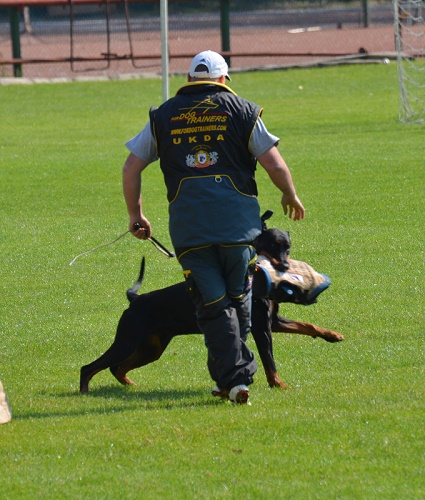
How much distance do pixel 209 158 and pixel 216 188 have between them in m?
0.16

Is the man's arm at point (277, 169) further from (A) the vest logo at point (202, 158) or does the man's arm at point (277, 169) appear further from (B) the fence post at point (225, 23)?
(B) the fence post at point (225, 23)

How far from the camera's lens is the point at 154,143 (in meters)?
6.02

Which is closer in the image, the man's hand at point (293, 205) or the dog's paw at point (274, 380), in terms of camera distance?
the man's hand at point (293, 205)

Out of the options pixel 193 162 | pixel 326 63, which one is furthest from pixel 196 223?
pixel 326 63

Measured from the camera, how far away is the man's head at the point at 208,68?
5.98m

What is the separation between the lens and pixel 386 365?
675 centimetres

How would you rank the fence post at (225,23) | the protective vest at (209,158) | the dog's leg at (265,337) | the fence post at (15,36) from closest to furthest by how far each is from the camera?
1. the protective vest at (209,158)
2. the dog's leg at (265,337)
3. the fence post at (15,36)
4. the fence post at (225,23)

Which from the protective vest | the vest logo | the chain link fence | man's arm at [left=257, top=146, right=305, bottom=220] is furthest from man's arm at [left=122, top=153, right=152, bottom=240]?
the chain link fence

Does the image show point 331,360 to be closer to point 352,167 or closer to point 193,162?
point 193,162

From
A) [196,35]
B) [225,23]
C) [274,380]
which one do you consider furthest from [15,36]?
[274,380]

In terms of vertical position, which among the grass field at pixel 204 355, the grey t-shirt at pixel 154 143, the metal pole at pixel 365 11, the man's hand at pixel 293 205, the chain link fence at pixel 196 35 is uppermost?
the grey t-shirt at pixel 154 143

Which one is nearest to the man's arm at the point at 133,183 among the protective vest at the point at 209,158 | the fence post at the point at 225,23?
the protective vest at the point at 209,158

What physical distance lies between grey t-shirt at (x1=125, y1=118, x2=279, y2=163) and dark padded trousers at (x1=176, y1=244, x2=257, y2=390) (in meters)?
0.53

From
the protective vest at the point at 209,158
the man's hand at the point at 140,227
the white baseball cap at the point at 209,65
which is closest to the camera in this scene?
the protective vest at the point at 209,158
